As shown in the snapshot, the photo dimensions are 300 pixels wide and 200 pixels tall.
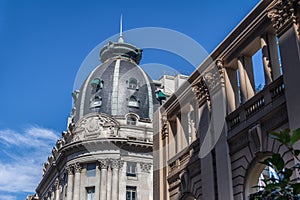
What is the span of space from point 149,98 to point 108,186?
13294mm

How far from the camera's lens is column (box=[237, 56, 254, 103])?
19.8 metres

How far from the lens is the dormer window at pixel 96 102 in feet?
185

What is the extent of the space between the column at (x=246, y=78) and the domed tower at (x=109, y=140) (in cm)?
3218

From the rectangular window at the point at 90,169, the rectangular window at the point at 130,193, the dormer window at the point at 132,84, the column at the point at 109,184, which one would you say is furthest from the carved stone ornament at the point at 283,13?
the dormer window at the point at 132,84

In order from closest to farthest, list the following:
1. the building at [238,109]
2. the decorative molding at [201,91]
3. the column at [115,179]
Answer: the building at [238,109], the decorative molding at [201,91], the column at [115,179]

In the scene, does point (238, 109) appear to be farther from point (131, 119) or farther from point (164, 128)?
point (131, 119)

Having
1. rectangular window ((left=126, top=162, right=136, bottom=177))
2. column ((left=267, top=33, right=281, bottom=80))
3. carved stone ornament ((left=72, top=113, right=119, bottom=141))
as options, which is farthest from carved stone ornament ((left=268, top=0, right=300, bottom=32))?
rectangular window ((left=126, top=162, right=136, bottom=177))

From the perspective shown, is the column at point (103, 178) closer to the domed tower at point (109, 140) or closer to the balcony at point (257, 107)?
the domed tower at point (109, 140)

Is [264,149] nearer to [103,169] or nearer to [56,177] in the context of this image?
[103,169]

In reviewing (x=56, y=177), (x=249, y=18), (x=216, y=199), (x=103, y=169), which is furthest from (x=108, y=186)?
(x=249, y=18)

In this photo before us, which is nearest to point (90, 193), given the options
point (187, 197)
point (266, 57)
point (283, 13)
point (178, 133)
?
point (178, 133)

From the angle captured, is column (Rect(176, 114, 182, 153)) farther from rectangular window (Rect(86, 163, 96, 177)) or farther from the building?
rectangular window (Rect(86, 163, 96, 177))

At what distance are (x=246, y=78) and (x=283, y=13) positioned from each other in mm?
3645

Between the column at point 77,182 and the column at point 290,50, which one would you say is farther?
the column at point 77,182
